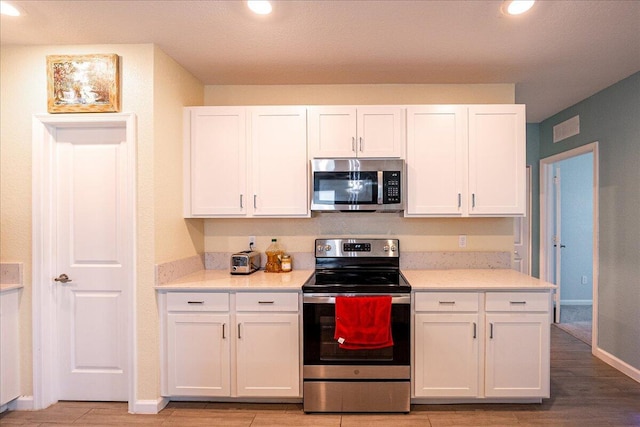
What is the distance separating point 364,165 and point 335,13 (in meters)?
1.08

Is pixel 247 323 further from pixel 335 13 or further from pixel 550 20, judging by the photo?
pixel 550 20

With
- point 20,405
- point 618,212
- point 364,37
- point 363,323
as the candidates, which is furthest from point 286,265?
point 618,212

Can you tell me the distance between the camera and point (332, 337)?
2436mm

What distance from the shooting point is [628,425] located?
2340 millimetres

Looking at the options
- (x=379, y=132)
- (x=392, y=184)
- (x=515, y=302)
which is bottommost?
(x=515, y=302)

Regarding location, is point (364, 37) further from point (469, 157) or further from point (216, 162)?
point (216, 162)

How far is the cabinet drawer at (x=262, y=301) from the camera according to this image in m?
2.47

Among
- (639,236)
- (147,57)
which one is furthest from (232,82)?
(639,236)

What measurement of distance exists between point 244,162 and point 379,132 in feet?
3.65

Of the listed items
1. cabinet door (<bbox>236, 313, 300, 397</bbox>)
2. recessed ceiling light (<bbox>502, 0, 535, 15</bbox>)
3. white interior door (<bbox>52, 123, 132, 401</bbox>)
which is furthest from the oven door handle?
recessed ceiling light (<bbox>502, 0, 535, 15</bbox>)

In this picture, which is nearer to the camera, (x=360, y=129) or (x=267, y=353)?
(x=267, y=353)

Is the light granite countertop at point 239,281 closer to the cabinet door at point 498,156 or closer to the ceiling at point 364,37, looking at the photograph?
the cabinet door at point 498,156

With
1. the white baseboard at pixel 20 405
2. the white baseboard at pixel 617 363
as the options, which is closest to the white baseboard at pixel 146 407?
the white baseboard at pixel 20 405

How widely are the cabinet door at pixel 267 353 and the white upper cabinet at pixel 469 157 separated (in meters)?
1.49
